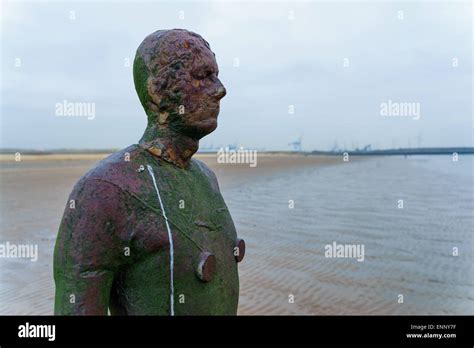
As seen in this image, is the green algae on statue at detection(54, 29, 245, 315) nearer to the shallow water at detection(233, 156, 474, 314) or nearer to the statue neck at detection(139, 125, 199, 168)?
the statue neck at detection(139, 125, 199, 168)

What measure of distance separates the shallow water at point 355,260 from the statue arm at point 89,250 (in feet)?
19.2

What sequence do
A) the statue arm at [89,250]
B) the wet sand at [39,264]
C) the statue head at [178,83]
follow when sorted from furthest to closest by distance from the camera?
the wet sand at [39,264]
the statue head at [178,83]
the statue arm at [89,250]

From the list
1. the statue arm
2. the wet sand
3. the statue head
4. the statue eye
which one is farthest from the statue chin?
the wet sand

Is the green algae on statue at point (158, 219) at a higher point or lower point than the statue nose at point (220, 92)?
lower

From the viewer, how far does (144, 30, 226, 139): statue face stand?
2543 mm

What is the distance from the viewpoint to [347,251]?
1252 centimetres

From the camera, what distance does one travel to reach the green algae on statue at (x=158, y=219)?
7.54 ft

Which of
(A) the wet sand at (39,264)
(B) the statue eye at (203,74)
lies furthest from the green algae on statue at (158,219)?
(A) the wet sand at (39,264)

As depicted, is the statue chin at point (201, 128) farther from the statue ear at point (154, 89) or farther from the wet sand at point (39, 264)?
the wet sand at point (39, 264)

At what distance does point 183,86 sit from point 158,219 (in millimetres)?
700

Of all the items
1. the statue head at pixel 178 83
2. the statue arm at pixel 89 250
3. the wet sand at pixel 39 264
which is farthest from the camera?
the wet sand at pixel 39 264

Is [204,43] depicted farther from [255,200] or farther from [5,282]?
[255,200]

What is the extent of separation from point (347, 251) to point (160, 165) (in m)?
10.6
